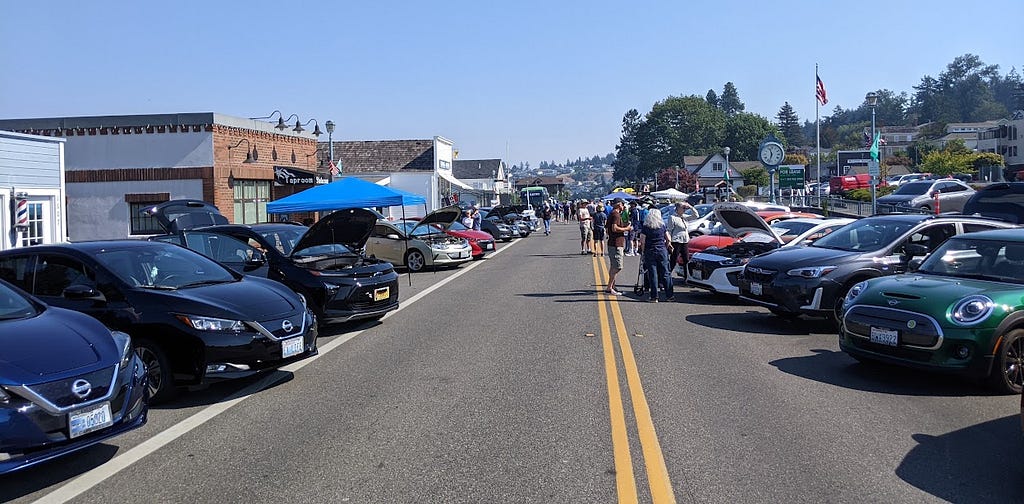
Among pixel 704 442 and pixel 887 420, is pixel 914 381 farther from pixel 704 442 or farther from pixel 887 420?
pixel 704 442

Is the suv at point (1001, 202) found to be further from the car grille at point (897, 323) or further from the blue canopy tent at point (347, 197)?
the blue canopy tent at point (347, 197)

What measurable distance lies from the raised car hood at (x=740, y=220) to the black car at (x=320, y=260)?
621 centimetres

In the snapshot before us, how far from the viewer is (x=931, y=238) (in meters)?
11.3

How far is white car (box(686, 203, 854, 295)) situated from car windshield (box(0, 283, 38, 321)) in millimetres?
10335

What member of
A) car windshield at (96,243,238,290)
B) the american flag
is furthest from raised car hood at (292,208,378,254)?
→ the american flag

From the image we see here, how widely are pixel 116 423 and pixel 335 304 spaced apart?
17.7 ft

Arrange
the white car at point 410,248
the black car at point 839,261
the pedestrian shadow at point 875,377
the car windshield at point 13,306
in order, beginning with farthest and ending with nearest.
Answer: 1. the white car at point 410,248
2. the black car at point 839,261
3. the pedestrian shadow at point 875,377
4. the car windshield at point 13,306

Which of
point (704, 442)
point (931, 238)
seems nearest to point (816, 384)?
point (704, 442)

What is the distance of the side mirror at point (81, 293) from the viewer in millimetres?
7402

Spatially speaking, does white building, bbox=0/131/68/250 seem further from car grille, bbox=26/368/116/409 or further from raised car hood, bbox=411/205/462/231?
car grille, bbox=26/368/116/409

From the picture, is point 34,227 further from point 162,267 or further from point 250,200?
point 162,267

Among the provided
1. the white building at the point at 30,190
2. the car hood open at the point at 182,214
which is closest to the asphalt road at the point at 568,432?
the car hood open at the point at 182,214

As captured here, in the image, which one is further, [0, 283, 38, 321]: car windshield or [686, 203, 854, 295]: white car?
[686, 203, 854, 295]: white car

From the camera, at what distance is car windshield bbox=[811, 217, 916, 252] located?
1120cm
